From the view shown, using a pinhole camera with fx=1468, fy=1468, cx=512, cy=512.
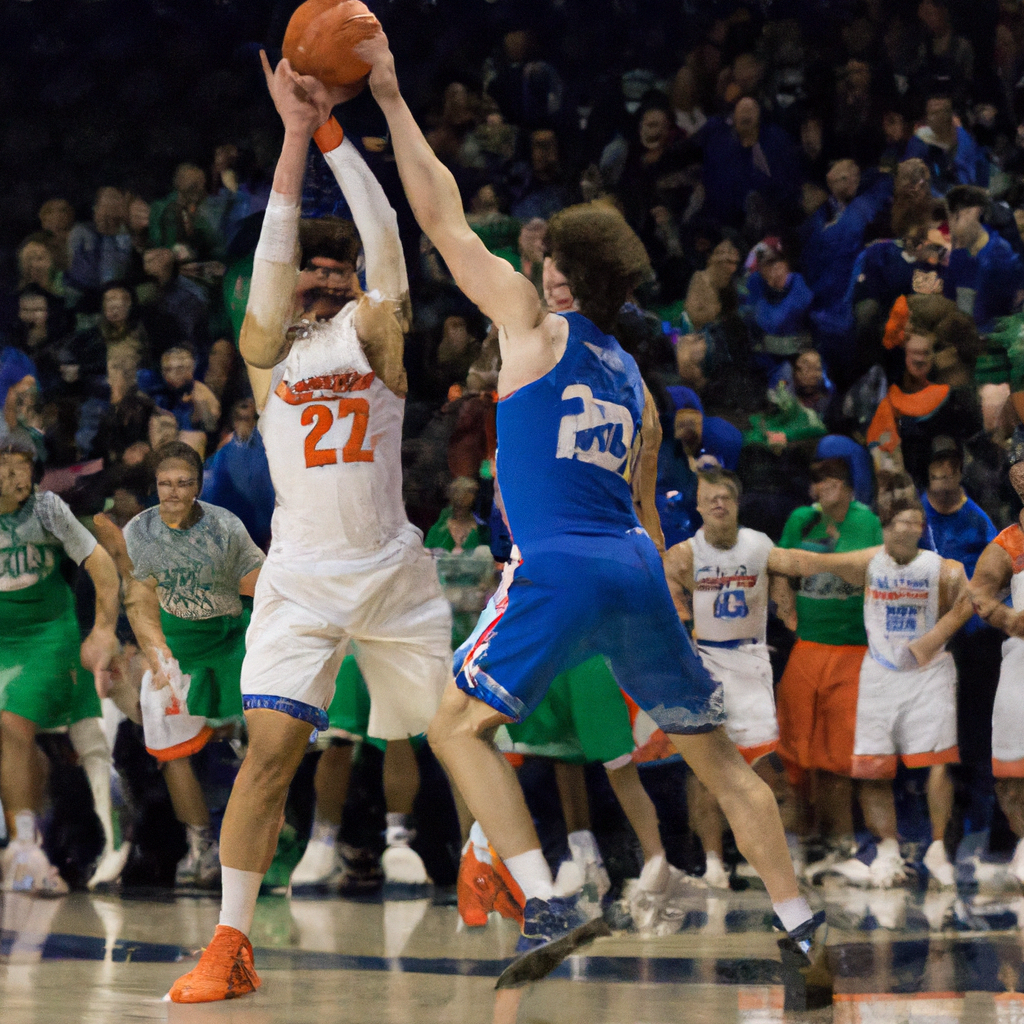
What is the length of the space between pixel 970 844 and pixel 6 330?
3.94 m

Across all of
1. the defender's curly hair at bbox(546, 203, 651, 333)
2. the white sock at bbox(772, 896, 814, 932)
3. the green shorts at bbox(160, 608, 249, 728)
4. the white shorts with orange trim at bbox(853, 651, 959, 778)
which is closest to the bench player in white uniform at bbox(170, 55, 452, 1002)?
the defender's curly hair at bbox(546, 203, 651, 333)

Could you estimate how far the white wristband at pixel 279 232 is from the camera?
3756 millimetres

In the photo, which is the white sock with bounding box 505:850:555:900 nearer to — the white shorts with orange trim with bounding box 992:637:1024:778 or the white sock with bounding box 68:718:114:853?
the white shorts with orange trim with bounding box 992:637:1024:778

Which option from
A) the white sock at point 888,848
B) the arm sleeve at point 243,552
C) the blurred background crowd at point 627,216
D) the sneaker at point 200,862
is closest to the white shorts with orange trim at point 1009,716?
the blurred background crowd at point 627,216

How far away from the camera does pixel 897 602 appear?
4816 millimetres

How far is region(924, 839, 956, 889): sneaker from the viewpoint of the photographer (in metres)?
4.67

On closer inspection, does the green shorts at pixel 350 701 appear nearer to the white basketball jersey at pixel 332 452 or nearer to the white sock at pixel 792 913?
the white basketball jersey at pixel 332 452

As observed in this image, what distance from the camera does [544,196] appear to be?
18.2ft

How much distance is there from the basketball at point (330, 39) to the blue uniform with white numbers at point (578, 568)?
101 cm

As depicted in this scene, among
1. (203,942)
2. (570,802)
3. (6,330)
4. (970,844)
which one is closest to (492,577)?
(570,802)

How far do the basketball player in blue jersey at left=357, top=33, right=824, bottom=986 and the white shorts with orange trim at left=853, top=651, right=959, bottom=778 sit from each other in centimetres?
154

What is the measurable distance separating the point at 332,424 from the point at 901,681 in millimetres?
2122

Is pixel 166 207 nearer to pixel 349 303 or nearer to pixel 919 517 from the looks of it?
pixel 349 303

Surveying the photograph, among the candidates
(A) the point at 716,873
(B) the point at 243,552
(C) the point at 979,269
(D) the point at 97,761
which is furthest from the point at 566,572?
(C) the point at 979,269
